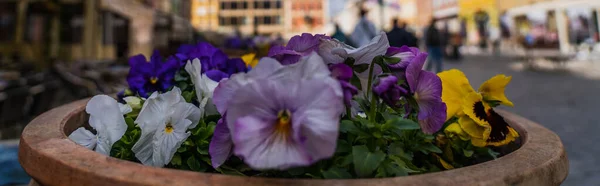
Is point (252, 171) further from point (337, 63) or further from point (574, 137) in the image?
point (574, 137)

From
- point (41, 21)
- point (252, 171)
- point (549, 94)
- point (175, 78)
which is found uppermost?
point (41, 21)

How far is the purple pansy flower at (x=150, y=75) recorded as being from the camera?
1259mm

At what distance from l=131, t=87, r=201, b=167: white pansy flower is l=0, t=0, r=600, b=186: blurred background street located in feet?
3.86

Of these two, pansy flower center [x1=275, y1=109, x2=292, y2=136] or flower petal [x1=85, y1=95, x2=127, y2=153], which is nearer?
pansy flower center [x1=275, y1=109, x2=292, y2=136]

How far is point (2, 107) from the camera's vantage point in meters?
3.41

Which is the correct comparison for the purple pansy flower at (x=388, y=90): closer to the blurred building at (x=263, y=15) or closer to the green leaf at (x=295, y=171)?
the green leaf at (x=295, y=171)

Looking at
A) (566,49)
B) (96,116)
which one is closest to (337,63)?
(96,116)

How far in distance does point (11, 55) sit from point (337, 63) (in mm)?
11531

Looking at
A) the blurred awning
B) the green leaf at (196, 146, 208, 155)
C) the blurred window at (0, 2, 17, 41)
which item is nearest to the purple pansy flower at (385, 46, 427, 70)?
the green leaf at (196, 146, 208, 155)

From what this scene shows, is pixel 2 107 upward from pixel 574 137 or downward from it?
upward

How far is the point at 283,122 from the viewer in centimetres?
60

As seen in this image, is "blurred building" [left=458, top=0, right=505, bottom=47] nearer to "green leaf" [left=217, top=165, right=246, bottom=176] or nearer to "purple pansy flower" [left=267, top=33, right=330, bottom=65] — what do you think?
"purple pansy flower" [left=267, top=33, right=330, bottom=65]

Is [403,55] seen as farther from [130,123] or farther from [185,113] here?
[130,123]

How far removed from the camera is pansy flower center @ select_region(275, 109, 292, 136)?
60 centimetres
